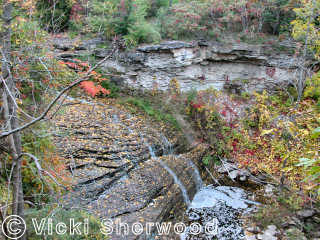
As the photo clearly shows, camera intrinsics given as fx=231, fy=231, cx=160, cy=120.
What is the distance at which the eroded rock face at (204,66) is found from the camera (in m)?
10.5

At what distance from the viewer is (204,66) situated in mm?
11078

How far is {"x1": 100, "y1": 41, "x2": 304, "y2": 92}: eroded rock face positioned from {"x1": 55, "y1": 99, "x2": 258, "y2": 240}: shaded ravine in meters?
2.61

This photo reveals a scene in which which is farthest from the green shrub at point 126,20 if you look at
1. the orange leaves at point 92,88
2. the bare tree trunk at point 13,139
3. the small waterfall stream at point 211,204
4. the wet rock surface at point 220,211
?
the bare tree trunk at point 13,139

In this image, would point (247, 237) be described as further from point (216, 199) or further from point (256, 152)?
point (256, 152)

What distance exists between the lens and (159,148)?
805cm

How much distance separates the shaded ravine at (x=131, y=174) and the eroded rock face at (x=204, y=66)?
2.61m

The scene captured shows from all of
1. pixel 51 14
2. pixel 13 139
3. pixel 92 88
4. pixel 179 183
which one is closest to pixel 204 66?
pixel 92 88

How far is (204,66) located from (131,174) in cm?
683

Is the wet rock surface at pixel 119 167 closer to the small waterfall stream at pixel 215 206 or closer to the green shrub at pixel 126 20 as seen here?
the small waterfall stream at pixel 215 206

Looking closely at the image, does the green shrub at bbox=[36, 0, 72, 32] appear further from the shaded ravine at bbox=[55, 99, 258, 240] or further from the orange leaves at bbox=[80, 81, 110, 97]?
the orange leaves at bbox=[80, 81, 110, 97]

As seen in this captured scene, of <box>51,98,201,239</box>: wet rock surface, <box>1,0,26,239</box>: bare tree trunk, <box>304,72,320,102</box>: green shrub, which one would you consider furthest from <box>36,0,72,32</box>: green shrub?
<box>304,72,320,102</box>: green shrub

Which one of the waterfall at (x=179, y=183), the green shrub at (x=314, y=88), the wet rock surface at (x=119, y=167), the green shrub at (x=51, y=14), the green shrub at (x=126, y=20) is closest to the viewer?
the green shrub at (x=51, y=14)

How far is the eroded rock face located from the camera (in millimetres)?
10508

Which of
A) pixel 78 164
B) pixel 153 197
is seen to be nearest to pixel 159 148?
pixel 153 197
